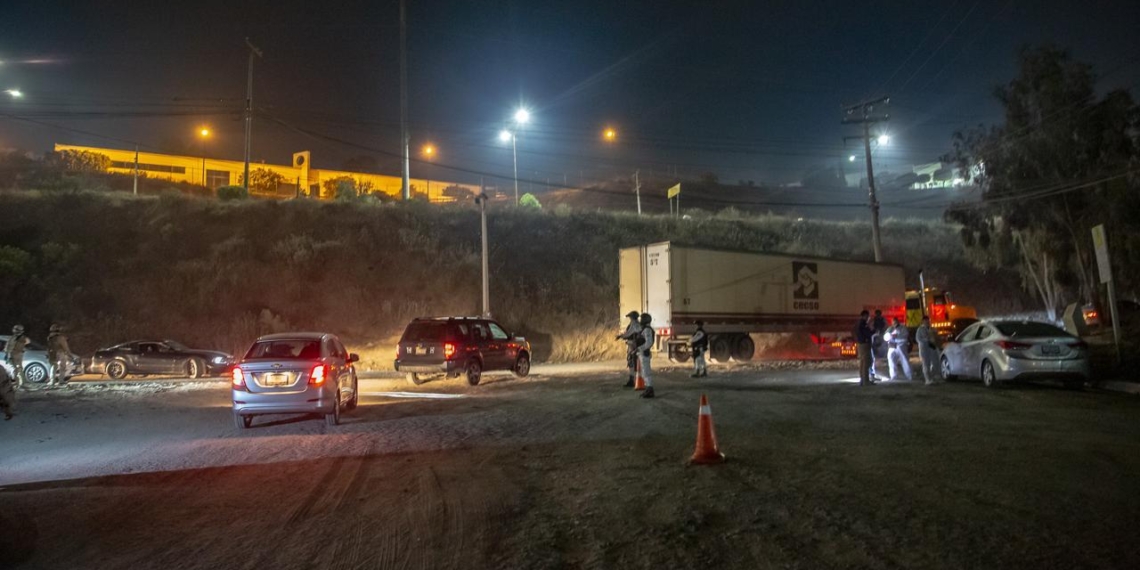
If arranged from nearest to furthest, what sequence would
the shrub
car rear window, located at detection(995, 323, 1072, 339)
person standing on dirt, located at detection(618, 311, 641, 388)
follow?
car rear window, located at detection(995, 323, 1072, 339), person standing on dirt, located at detection(618, 311, 641, 388), the shrub

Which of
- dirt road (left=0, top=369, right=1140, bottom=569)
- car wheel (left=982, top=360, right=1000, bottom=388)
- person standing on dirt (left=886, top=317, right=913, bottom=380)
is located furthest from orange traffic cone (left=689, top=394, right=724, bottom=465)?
person standing on dirt (left=886, top=317, right=913, bottom=380)

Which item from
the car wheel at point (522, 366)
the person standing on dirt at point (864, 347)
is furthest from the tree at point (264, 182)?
the person standing on dirt at point (864, 347)

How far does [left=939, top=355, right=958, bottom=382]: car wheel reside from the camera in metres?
17.8

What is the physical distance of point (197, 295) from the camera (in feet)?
102

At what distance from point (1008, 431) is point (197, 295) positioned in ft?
95.9

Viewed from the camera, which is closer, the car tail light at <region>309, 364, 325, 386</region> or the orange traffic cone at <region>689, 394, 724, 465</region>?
the orange traffic cone at <region>689, 394, 724, 465</region>

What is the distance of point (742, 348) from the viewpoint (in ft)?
89.0

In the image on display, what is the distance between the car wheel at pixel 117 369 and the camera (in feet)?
77.8

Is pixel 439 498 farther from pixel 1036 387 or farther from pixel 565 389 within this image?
pixel 1036 387

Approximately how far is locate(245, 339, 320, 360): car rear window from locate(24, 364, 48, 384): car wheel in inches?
519

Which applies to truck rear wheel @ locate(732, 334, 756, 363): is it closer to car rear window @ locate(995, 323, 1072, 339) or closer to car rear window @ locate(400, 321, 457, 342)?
car rear window @ locate(995, 323, 1072, 339)

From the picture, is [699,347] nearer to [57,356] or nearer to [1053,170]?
[57,356]

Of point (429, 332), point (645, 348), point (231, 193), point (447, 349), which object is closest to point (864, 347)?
point (645, 348)

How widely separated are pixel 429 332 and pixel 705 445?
11.8 metres
